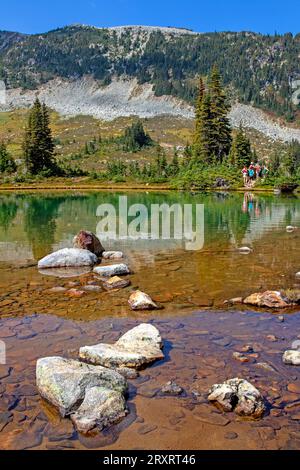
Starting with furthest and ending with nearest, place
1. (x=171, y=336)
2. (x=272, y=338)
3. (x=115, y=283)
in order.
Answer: (x=115, y=283)
(x=171, y=336)
(x=272, y=338)

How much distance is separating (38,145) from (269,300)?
83822mm

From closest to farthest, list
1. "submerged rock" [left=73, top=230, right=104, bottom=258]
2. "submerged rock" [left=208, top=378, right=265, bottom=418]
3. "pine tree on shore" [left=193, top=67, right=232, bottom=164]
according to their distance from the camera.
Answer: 1. "submerged rock" [left=208, top=378, right=265, bottom=418]
2. "submerged rock" [left=73, top=230, right=104, bottom=258]
3. "pine tree on shore" [left=193, top=67, right=232, bottom=164]

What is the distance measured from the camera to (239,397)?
563 centimetres

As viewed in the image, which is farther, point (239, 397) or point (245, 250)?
point (245, 250)

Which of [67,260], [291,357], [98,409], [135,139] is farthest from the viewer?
[135,139]

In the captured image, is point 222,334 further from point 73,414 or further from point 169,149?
point 169,149

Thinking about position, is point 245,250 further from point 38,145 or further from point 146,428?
point 38,145

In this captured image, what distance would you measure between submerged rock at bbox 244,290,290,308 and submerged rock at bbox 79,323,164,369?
3.18 metres

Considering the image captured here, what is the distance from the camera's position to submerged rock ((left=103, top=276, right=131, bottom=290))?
37.8ft

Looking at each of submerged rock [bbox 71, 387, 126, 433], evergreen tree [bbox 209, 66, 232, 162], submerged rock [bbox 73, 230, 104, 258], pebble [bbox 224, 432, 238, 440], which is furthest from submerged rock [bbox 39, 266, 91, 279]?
evergreen tree [bbox 209, 66, 232, 162]

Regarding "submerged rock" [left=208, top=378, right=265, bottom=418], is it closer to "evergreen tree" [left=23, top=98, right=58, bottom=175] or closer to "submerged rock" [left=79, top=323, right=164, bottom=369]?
"submerged rock" [left=79, top=323, right=164, bottom=369]

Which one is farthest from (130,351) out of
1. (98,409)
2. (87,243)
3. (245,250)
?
(245,250)

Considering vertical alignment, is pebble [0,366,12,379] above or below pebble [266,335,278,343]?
below

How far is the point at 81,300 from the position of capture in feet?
34.0
